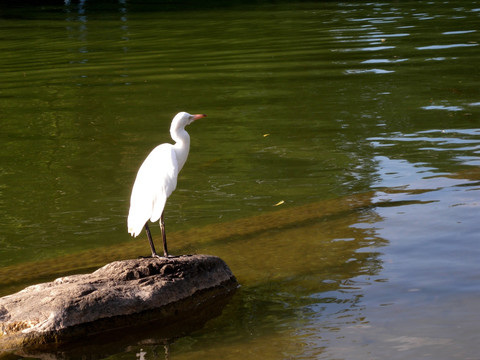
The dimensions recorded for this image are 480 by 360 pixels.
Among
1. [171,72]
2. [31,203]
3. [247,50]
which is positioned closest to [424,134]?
[31,203]

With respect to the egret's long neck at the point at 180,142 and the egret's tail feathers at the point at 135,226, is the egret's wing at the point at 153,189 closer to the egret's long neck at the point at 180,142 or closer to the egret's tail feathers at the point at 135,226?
the egret's tail feathers at the point at 135,226

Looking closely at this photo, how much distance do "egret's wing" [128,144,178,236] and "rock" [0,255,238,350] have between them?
1.15 ft

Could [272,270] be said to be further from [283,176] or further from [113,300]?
Result: [283,176]

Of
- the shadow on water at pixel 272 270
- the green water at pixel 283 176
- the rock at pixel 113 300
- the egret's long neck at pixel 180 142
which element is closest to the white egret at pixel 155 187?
the egret's long neck at pixel 180 142

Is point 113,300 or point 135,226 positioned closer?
point 113,300

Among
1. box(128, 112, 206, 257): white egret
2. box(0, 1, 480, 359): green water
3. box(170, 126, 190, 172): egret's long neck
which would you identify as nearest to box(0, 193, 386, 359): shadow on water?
box(0, 1, 480, 359): green water

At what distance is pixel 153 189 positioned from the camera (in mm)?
6238

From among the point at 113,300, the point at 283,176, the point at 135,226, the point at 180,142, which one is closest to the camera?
the point at 113,300

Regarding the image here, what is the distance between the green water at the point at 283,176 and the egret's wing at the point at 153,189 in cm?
91

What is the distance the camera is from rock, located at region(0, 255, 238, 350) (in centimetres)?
543

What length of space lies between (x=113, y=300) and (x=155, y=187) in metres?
1.02

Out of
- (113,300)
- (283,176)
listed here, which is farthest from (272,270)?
(283,176)

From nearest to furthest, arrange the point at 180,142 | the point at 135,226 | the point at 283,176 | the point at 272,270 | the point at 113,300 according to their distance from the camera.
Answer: the point at 113,300, the point at 135,226, the point at 180,142, the point at 272,270, the point at 283,176

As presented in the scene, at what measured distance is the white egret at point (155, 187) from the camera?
20.3 feet
